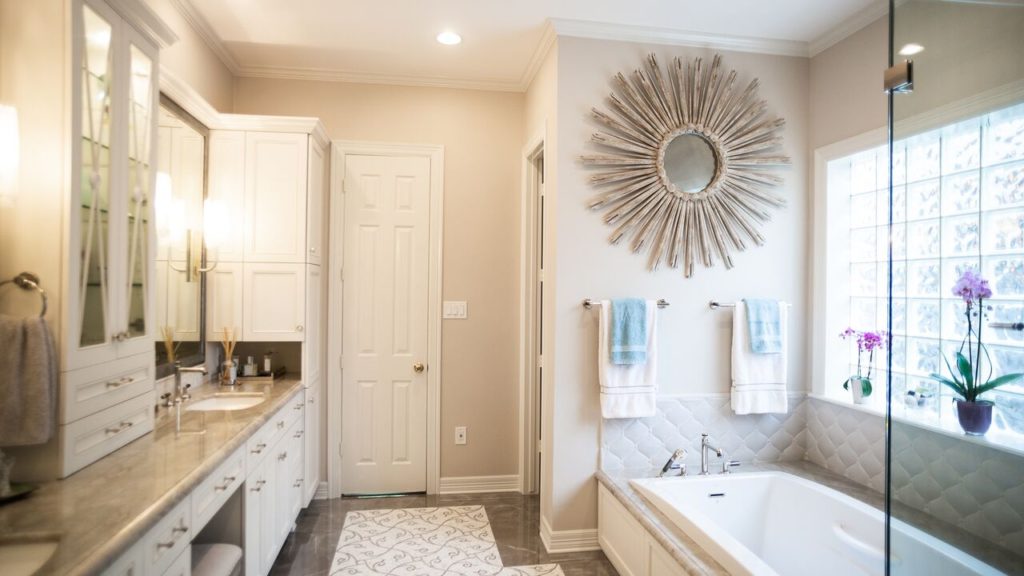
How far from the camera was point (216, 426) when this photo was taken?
2131 millimetres

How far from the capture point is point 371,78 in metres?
3.58

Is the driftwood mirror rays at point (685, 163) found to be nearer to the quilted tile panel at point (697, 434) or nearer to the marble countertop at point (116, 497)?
the quilted tile panel at point (697, 434)

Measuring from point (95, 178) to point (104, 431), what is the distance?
798 millimetres

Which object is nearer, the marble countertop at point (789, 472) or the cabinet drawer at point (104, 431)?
the marble countertop at point (789, 472)

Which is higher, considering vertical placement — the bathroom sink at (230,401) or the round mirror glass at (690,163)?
the round mirror glass at (690,163)

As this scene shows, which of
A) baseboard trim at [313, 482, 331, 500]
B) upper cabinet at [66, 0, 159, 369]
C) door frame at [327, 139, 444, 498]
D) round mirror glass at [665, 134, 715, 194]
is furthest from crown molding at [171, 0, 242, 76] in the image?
baseboard trim at [313, 482, 331, 500]

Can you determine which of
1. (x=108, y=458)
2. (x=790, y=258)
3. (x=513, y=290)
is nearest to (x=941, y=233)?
(x=790, y=258)

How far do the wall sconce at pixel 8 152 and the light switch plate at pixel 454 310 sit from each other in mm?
2390

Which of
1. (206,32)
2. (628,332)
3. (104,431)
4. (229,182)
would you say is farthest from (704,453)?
(206,32)

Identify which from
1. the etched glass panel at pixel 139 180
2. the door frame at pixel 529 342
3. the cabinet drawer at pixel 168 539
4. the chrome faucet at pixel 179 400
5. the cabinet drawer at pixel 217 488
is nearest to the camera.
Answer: the cabinet drawer at pixel 168 539

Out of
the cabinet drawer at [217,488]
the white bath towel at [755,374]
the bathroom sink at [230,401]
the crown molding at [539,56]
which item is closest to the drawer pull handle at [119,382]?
the cabinet drawer at [217,488]

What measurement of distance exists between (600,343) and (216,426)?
1.77 m

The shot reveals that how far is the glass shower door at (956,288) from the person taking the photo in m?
1.10

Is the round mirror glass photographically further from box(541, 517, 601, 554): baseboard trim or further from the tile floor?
the tile floor
